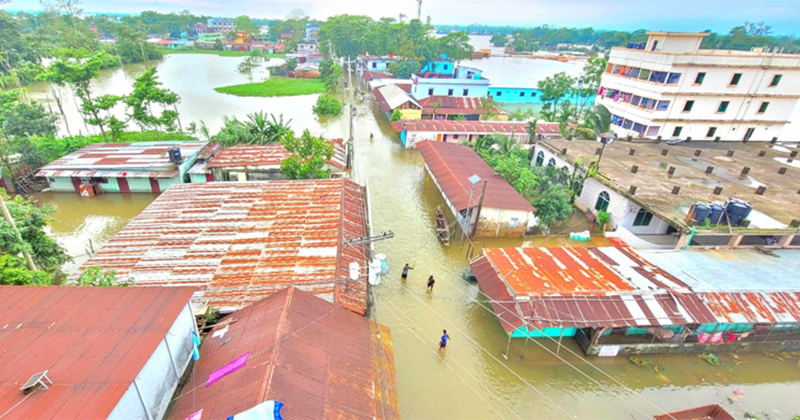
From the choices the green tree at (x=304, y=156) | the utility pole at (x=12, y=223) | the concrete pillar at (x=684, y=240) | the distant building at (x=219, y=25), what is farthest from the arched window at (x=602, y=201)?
the distant building at (x=219, y=25)

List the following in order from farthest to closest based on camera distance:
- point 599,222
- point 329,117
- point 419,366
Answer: point 329,117, point 599,222, point 419,366

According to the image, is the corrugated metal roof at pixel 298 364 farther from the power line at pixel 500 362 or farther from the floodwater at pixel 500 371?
the power line at pixel 500 362

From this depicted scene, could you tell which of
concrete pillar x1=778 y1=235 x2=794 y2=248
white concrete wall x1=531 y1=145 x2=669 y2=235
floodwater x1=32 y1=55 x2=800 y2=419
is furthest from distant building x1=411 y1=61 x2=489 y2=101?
concrete pillar x1=778 y1=235 x2=794 y2=248

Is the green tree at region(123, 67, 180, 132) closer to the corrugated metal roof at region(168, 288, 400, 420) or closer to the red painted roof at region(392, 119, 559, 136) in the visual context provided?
the red painted roof at region(392, 119, 559, 136)

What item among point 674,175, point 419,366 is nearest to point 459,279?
point 419,366

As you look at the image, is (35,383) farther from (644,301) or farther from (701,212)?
(701,212)

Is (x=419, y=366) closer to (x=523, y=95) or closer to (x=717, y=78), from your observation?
(x=717, y=78)
